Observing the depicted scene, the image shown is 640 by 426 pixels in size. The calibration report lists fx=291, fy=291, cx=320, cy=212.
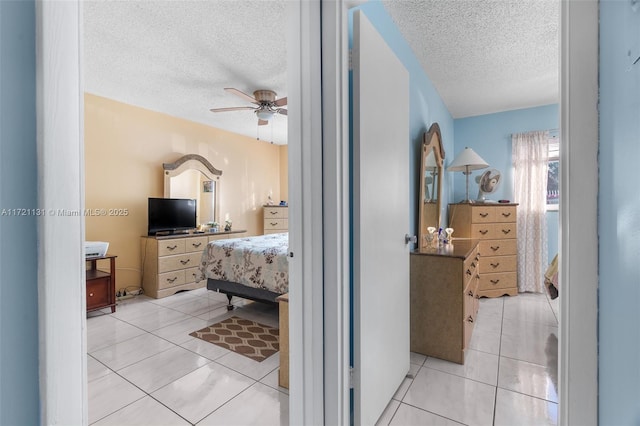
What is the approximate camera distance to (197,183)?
4637 mm

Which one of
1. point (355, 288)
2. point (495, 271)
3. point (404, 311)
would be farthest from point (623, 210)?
point (495, 271)

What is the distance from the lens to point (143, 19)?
2109mm

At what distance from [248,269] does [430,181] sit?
203 cm

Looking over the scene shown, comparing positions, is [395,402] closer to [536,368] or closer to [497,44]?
[536,368]

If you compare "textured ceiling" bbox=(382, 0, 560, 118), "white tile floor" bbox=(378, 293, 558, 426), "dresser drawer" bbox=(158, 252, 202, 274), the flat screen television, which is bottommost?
"white tile floor" bbox=(378, 293, 558, 426)

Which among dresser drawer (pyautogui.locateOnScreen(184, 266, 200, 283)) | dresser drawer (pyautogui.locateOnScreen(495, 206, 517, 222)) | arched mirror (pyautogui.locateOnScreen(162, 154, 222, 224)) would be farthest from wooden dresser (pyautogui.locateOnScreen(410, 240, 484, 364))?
arched mirror (pyautogui.locateOnScreen(162, 154, 222, 224))

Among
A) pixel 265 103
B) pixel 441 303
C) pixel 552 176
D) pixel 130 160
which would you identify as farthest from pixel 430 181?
pixel 130 160

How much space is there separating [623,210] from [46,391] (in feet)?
3.86

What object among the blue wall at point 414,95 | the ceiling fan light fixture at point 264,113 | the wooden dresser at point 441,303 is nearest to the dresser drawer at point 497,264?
the wooden dresser at point 441,303

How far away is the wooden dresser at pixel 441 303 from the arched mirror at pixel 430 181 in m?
0.35

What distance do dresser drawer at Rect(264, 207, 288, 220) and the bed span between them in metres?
2.34

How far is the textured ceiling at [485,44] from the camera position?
2.02 meters

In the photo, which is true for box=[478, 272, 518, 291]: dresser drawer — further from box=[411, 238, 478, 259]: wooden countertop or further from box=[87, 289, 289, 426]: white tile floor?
box=[87, 289, 289, 426]: white tile floor

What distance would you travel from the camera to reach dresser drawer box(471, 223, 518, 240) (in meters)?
3.61
